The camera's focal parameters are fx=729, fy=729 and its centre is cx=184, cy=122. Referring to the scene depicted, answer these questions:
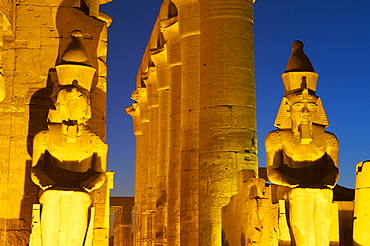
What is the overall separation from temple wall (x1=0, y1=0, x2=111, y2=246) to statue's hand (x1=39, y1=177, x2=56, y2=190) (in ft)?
5.71

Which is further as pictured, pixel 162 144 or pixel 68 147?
pixel 162 144

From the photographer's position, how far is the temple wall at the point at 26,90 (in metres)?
11.9

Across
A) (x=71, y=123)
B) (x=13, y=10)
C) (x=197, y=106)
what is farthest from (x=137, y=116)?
(x=71, y=123)

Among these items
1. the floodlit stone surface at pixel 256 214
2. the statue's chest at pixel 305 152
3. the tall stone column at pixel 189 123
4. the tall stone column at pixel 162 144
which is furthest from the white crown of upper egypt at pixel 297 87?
the tall stone column at pixel 162 144

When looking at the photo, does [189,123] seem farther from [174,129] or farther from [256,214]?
[256,214]

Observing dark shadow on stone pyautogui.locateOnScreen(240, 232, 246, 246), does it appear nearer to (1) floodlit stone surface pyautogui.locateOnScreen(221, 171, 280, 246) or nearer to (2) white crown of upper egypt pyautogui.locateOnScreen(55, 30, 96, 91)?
(1) floodlit stone surface pyautogui.locateOnScreen(221, 171, 280, 246)

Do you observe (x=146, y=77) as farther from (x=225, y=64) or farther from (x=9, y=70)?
(x=9, y=70)

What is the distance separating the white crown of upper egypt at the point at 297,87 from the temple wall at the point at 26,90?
3415 mm

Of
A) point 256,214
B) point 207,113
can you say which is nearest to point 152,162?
point 207,113

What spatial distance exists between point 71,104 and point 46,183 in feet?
3.97

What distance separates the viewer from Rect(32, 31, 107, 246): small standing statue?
1023cm

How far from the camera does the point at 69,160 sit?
35.3 feet

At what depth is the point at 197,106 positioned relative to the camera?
16.7 metres

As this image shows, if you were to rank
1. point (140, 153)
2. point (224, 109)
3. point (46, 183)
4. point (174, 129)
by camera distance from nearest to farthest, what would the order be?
point (46, 183) < point (224, 109) < point (174, 129) < point (140, 153)
